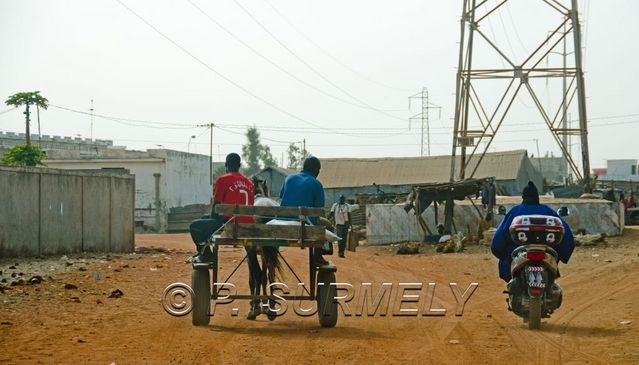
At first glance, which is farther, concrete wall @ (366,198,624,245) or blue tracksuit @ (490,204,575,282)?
concrete wall @ (366,198,624,245)

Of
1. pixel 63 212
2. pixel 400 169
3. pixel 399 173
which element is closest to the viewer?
pixel 63 212

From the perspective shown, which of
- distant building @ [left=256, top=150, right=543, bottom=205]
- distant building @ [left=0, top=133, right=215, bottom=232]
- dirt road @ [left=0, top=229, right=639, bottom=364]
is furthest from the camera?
distant building @ [left=256, top=150, right=543, bottom=205]

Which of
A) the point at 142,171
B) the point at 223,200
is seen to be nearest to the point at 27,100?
the point at 142,171

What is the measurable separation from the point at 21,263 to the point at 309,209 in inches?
426

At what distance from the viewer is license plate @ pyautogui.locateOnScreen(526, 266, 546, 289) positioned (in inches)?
396

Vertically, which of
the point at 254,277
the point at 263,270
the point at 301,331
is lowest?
the point at 301,331

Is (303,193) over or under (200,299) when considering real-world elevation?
over

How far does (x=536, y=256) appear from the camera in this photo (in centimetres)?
1011

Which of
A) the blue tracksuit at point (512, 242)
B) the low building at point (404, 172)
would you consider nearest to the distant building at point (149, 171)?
the low building at point (404, 172)

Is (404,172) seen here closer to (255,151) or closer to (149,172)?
(149,172)

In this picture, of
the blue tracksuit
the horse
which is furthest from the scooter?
A: the horse

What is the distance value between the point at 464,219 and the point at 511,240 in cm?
2123

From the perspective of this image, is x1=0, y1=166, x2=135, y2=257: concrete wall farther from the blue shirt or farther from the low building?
the low building

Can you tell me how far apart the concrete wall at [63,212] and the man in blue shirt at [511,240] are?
13011 mm
